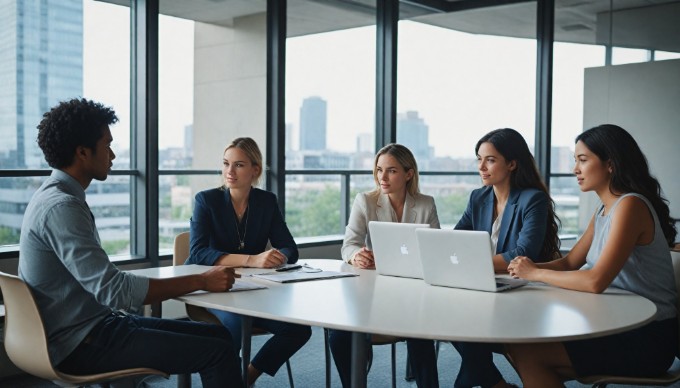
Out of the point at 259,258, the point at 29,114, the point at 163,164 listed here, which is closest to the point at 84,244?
→ the point at 259,258

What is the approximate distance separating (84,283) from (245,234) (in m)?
1.35

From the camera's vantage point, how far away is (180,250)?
3.66 metres

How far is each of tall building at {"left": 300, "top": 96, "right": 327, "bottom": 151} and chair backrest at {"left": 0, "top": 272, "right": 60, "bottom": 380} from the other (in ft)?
12.2

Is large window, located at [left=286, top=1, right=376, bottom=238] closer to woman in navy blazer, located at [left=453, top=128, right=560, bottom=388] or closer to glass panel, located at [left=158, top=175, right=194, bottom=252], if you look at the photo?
glass panel, located at [left=158, top=175, right=194, bottom=252]

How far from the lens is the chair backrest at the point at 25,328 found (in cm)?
228

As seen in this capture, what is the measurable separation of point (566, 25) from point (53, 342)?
232 inches

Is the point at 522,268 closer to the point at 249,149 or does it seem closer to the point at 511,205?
the point at 511,205

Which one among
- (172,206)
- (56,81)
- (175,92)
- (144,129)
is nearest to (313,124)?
(175,92)

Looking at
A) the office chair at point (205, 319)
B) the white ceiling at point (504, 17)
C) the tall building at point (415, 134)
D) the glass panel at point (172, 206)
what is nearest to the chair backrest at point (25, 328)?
the office chair at point (205, 319)

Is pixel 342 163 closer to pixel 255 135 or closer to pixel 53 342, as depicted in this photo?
pixel 255 135

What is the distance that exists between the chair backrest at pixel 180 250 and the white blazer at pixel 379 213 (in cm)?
79

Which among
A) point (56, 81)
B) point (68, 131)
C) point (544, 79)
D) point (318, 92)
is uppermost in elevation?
point (544, 79)

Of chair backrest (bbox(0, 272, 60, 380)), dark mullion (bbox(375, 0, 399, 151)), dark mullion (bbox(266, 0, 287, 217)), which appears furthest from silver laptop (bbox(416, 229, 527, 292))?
dark mullion (bbox(375, 0, 399, 151))

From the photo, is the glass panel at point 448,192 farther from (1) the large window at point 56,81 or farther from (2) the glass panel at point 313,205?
(1) the large window at point 56,81
